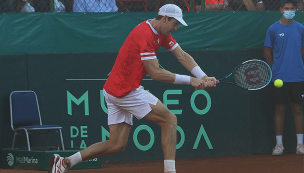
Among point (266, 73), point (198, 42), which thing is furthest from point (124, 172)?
point (198, 42)

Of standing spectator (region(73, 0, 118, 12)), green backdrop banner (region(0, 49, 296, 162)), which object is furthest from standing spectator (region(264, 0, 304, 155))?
standing spectator (region(73, 0, 118, 12))

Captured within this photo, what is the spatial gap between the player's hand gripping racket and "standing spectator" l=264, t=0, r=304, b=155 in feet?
6.20

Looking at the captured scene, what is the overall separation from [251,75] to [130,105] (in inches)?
58.0

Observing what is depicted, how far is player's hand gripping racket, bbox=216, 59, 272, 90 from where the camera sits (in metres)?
5.28

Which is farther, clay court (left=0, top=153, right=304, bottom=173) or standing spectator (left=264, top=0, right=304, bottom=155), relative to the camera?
standing spectator (left=264, top=0, right=304, bottom=155)

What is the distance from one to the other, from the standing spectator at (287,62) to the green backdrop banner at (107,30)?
41 centimetres

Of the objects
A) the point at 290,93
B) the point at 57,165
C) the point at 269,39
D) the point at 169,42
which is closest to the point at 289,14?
the point at 269,39

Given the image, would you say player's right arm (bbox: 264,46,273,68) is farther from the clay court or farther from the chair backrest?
the chair backrest

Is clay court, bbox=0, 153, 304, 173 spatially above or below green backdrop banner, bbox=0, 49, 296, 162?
below

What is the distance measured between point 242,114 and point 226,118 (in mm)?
258

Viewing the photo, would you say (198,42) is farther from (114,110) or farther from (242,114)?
(114,110)

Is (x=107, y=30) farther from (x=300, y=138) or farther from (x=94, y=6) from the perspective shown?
(x=300, y=138)

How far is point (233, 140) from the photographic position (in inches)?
293

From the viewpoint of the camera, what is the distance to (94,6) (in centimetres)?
720
